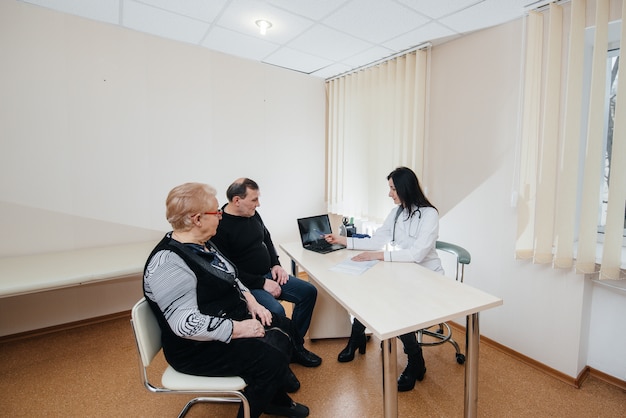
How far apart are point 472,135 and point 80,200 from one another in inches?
131

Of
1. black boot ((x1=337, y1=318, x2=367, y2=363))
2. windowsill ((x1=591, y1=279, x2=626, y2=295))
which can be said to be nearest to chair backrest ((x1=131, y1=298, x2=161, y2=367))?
black boot ((x1=337, y1=318, x2=367, y2=363))

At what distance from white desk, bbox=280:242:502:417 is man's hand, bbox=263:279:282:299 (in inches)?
13.0

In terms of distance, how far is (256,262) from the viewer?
86.2 inches

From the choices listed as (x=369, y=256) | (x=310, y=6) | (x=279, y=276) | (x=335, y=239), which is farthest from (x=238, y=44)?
(x=369, y=256)

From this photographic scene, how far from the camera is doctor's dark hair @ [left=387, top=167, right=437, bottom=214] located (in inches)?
85.7

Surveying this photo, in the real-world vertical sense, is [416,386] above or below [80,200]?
below

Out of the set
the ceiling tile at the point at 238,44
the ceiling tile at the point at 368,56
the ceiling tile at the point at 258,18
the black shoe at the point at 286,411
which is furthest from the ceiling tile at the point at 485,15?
the black shoe at the point at 286,411

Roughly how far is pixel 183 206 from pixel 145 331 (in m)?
0.55

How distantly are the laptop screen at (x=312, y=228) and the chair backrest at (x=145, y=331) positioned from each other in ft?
4.05

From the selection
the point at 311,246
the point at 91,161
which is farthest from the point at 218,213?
the point at 91,161

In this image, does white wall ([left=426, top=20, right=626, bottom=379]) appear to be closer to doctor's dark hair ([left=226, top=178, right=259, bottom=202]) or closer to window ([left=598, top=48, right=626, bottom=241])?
window ([left=598, top=48, right=626, bottom=241])

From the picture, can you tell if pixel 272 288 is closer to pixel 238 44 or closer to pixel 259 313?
pixel 259 313

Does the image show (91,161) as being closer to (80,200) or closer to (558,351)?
(80,200)

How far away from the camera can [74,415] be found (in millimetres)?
1742
